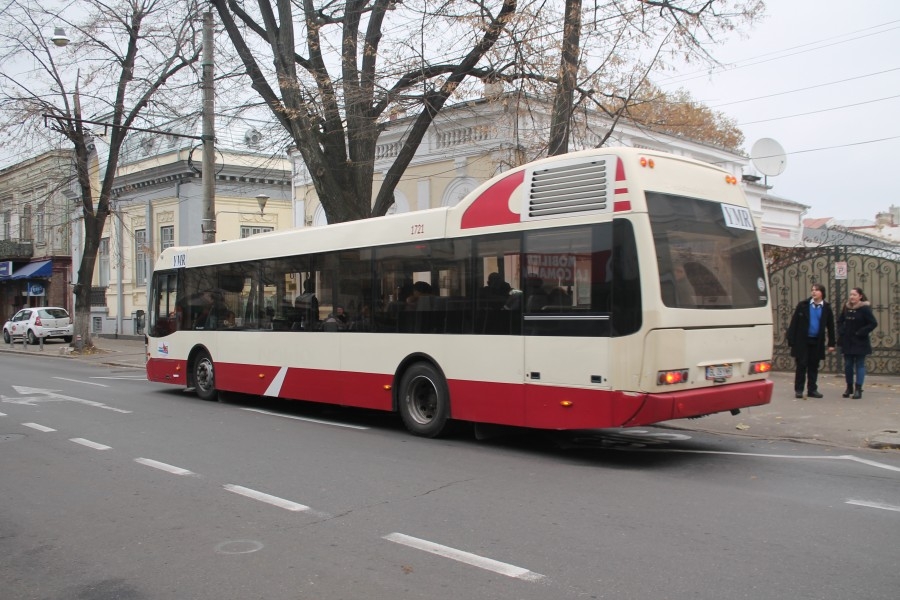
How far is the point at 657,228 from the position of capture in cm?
767

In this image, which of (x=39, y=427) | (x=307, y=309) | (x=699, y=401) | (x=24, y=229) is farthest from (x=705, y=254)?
(x=24, y=229)

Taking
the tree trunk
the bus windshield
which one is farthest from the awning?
the bus windshield

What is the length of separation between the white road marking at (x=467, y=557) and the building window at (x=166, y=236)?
31.6m

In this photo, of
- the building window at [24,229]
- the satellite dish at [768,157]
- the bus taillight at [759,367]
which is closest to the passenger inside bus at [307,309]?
the bus taillight at [759,367]

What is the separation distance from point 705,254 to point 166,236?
102 feet

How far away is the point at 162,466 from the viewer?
26.4ft

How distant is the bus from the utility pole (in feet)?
26.0

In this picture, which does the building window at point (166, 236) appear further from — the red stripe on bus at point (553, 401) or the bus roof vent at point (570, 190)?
the bus roof vent at point (570, 190)

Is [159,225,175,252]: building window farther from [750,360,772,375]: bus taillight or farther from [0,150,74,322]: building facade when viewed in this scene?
[750,360,772,375]: bus taillight

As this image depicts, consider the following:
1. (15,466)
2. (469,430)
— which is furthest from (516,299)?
(15,466)

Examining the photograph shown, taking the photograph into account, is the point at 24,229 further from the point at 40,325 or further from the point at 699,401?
the point at 699,401

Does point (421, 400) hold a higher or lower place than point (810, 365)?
lower

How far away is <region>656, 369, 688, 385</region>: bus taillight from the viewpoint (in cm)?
751

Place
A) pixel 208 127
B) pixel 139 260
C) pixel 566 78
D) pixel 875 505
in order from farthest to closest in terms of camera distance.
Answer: pixel 139 260 → pixel 208 127 → pixel 566 78 → pixel 875 505
